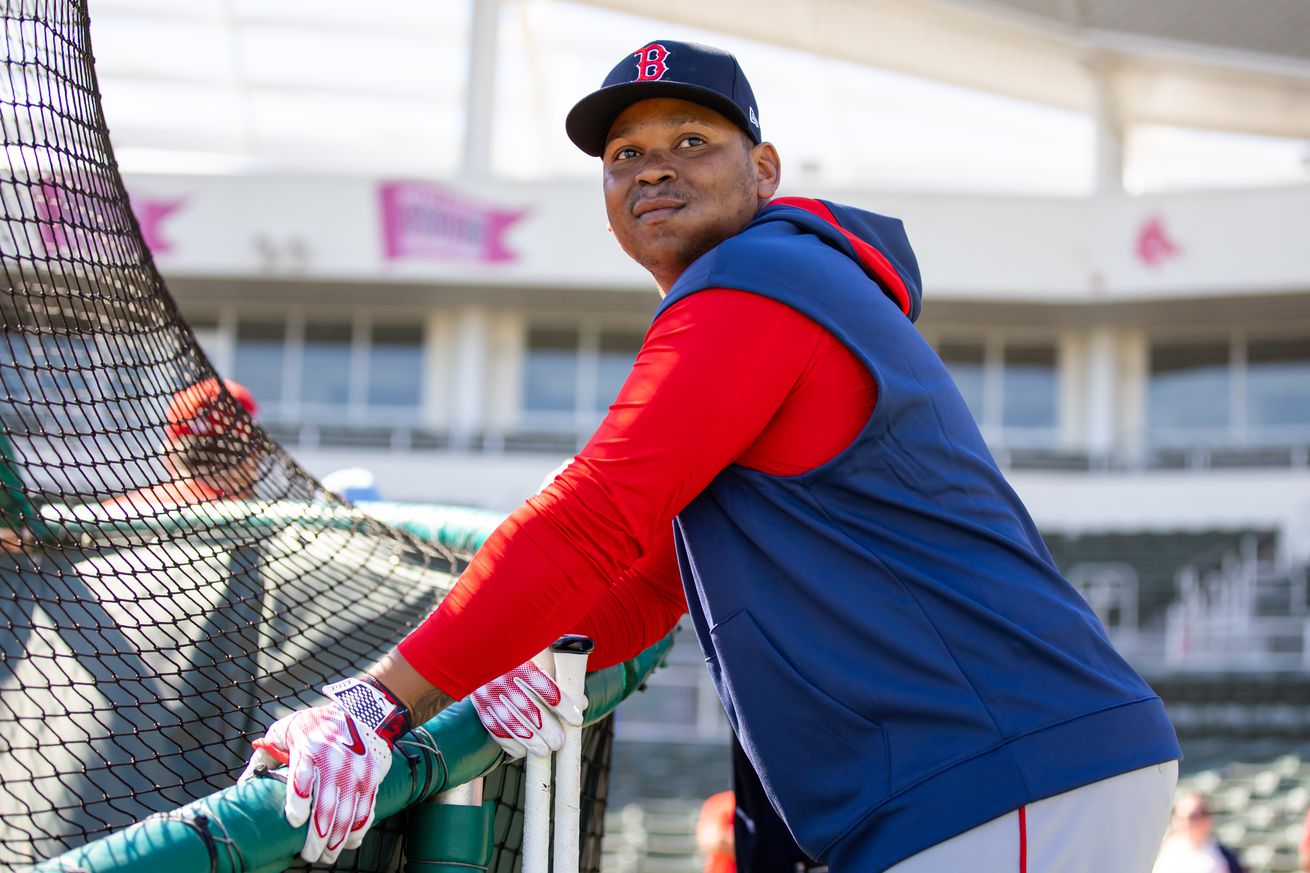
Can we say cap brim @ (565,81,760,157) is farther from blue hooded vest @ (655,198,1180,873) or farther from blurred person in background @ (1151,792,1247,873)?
blurred person in background @ (1151,792,1247,873)

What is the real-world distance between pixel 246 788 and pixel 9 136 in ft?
3.94

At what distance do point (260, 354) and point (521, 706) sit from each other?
25.0m

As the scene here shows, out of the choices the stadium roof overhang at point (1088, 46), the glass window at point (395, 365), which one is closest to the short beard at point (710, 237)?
the stadium roof overhang at point (1088, 46)

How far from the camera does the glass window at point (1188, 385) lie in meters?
24.7

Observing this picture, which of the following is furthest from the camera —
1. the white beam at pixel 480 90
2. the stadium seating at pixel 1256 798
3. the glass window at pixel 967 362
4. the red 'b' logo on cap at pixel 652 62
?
the glass window at pixel 967 362

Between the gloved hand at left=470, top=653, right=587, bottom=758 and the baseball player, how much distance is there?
0.24 m

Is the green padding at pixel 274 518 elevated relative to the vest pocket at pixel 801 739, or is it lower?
elevated

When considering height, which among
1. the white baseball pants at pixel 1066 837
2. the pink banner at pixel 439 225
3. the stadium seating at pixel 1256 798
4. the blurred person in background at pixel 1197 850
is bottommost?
the stadium seating at pixel 1256 798

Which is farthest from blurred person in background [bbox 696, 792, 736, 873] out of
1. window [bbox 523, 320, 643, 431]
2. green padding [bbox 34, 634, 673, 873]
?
window [bbox 523, 320, 643, 431]

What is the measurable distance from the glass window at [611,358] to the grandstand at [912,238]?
0.04 meters

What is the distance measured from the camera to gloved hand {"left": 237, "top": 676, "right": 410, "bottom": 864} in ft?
5.64

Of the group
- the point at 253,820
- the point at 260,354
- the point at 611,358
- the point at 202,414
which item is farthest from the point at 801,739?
the point at 260,354

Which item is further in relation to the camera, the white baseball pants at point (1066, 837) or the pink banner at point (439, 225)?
the pink banner at point (439, 225)

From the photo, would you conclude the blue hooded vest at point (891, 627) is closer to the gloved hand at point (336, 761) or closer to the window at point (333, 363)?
the gloved hand at point (336, 761)
